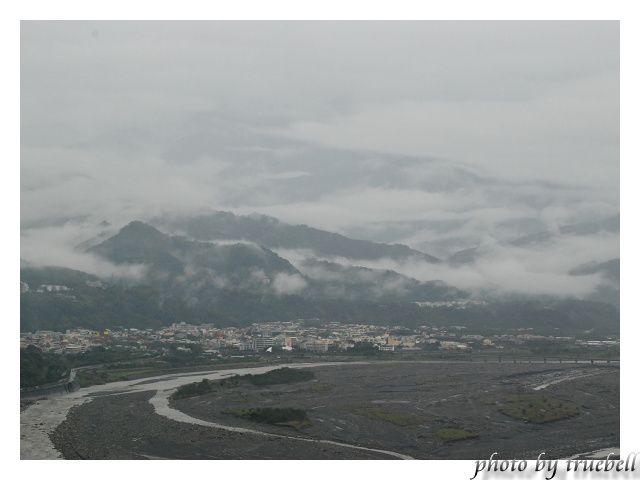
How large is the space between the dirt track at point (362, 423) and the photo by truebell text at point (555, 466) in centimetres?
111

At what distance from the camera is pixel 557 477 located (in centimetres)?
1282

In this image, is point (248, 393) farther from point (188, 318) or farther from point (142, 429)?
point (188, 318)

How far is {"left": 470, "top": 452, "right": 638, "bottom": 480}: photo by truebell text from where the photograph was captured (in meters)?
13.1

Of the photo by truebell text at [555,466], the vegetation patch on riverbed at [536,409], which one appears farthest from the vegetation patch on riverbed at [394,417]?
the photo by truebell text at [555,466]

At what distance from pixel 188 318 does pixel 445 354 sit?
18.0 meters

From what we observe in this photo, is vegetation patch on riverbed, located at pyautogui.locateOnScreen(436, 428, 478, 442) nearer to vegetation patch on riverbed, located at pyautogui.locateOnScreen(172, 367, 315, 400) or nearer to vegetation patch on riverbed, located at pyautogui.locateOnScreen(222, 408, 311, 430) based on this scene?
vegetation patch on riverbed, located at pyautogui.locateOnScreen(222, 408, 311, 430)

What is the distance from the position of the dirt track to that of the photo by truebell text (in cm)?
111

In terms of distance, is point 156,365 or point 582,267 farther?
point 582,267

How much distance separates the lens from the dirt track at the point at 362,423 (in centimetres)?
1513

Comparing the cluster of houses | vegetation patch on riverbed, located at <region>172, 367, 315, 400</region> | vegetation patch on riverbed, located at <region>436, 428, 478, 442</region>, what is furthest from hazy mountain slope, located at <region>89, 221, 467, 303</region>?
vegetation patch on riverbed, located at <region>436, 428, 478, 442</region>

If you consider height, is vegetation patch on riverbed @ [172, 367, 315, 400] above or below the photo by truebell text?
below

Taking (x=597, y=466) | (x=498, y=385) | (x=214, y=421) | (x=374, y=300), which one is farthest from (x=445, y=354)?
(x=597, y=466)

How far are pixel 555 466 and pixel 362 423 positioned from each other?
19.3ft

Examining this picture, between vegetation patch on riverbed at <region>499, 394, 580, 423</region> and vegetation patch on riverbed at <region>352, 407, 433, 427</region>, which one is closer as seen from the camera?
vegetation patch on riverbed at <region>352, 407, 433, 427</region>
